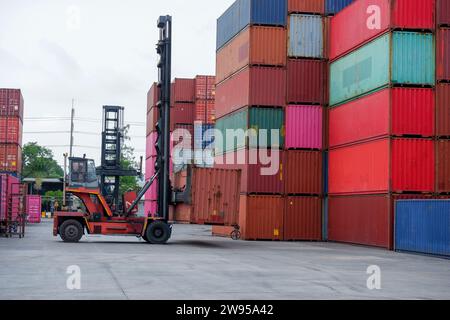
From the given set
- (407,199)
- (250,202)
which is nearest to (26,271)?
(407,199)

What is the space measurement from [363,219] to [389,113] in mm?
5091

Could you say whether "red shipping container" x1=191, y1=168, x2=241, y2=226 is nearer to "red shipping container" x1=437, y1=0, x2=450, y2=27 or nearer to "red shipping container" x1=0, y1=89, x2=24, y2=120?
"red shipping container" x1=437, y1=0, x2=450, y2=27

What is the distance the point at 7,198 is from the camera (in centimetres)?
3559

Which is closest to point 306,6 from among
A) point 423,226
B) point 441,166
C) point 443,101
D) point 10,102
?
point 443,101

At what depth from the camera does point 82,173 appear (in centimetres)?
2914

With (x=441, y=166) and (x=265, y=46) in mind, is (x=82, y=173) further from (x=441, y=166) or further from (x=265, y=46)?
(x=441, y=166)

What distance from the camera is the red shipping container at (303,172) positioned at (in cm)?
3556

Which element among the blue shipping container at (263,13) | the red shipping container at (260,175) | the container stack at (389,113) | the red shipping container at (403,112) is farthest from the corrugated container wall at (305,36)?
the red shipping container at (403,112)

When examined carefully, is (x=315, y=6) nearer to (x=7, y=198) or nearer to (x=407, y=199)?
(x=407, y=199)

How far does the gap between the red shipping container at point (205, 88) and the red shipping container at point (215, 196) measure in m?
35.1

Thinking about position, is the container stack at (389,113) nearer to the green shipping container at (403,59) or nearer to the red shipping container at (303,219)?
the green shipping container at (403,59)
